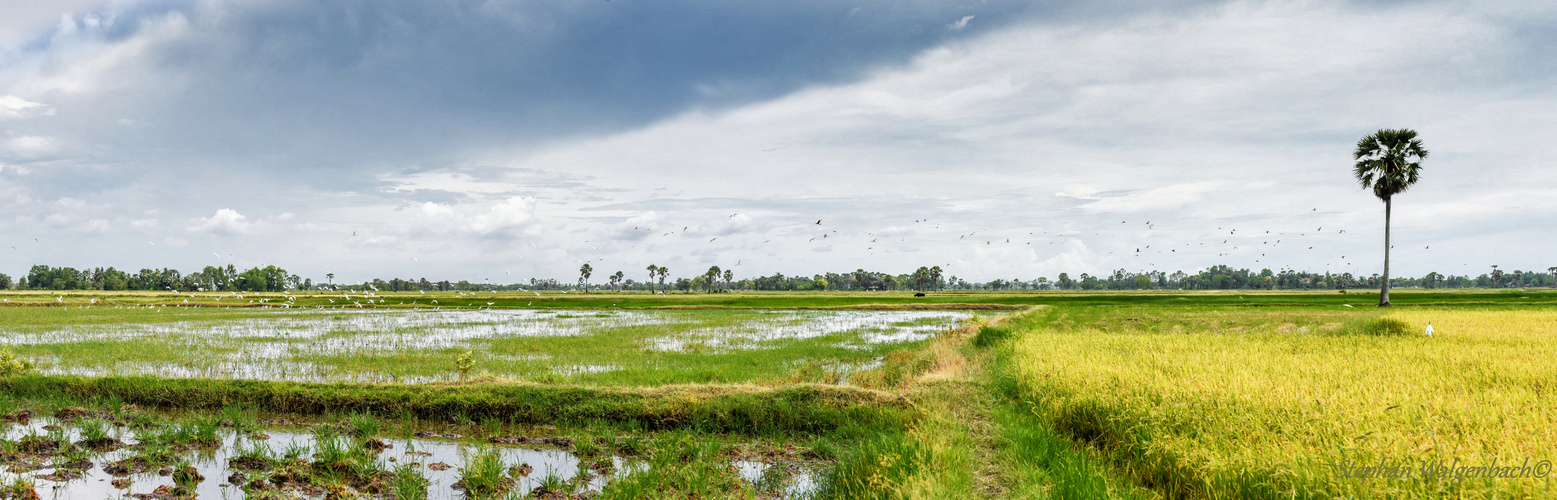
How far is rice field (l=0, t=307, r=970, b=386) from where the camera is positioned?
14213 millimetres

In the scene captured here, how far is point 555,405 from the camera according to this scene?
10766mm

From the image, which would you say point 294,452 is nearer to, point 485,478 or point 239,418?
point 239,418

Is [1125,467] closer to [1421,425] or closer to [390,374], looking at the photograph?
[1421,425]

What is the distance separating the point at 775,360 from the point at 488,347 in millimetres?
9202

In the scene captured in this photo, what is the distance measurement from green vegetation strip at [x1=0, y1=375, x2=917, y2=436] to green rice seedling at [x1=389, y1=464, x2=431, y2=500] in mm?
2882

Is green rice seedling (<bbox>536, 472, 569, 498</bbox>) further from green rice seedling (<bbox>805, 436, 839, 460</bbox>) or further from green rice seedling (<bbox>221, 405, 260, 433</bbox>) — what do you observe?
green rice seedling (<bbox>221, 405, 260, 433</bbox>)

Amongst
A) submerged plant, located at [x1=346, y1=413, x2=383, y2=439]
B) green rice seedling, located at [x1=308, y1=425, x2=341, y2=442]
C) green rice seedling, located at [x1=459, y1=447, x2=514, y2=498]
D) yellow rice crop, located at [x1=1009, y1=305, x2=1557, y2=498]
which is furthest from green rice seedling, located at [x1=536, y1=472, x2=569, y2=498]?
yellow rice crop, located at [x1=1009, y1=305, x2=1557, y2=498]

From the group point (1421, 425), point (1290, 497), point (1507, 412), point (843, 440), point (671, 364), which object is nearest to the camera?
point (1290, 497)

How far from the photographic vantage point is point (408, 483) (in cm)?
711

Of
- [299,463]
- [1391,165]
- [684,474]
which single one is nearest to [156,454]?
[299,463]

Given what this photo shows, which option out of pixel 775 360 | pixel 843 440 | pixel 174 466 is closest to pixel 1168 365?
pixel 843 440

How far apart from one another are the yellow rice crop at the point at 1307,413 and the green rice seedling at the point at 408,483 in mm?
7382

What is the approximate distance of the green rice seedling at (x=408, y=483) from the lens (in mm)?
6879

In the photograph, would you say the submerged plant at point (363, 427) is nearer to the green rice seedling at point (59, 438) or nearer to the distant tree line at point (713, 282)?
the green rice seedling at point (59, 438)
